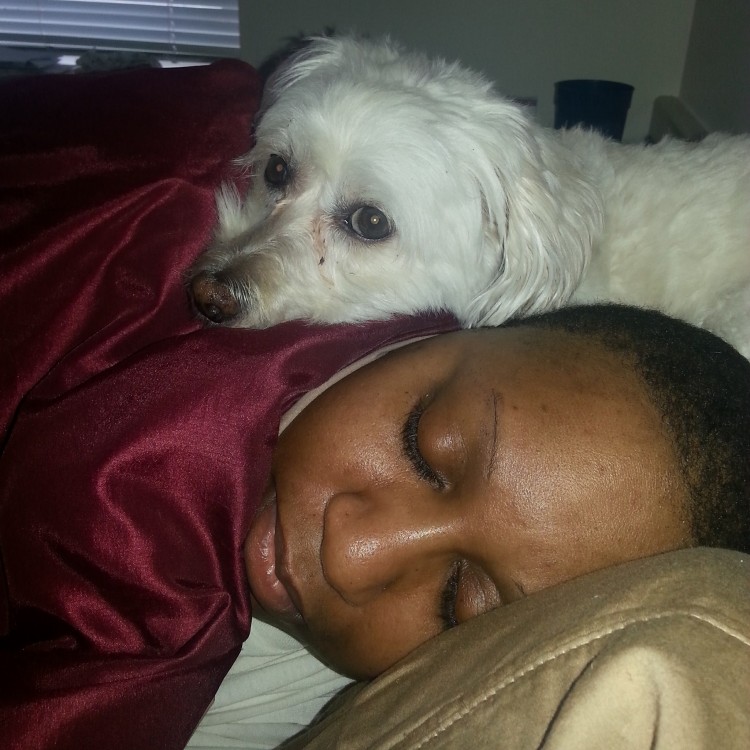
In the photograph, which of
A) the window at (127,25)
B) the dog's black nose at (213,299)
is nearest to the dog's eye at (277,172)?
the dog's black nose at (213,299)

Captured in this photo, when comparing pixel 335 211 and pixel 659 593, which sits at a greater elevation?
pixel 335 211

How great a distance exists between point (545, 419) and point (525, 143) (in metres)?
0.70

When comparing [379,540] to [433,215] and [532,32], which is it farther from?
[532,32]

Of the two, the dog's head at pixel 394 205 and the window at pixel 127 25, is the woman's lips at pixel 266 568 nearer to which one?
the dog's head at pixel 394 205

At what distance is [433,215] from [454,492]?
2.05 feet

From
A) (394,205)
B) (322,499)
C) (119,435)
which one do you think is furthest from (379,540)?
(394,205)

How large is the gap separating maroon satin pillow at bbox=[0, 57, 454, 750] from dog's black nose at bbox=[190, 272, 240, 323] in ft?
0.12

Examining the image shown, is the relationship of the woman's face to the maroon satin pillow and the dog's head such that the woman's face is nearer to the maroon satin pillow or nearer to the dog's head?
the maroon satin pillow

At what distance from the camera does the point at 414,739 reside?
775 mm

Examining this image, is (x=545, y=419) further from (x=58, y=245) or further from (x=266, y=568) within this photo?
(x=58, y=245)

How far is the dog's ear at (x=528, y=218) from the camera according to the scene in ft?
4.65

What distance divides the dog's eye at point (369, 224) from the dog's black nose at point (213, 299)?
1.04 ft

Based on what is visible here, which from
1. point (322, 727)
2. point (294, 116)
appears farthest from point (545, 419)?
point (294, 116)

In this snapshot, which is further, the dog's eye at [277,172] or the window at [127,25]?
the window at [127,25]
